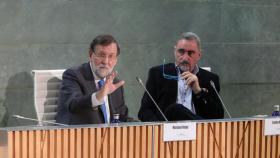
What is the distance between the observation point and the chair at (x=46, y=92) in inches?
204

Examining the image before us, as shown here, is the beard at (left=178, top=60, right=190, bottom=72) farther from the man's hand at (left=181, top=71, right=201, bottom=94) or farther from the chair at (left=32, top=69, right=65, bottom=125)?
the chair at (left=32, top=69, right=65, bottom=125)

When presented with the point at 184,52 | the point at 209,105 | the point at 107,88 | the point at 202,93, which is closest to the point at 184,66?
the point at 184,52

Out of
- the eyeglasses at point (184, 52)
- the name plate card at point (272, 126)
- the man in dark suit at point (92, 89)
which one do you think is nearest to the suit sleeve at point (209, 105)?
the eyeglasses at point (184, 52)

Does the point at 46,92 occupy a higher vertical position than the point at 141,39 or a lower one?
lower

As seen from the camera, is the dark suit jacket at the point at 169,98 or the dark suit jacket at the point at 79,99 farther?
the dark suit jacket at the point at 169,98

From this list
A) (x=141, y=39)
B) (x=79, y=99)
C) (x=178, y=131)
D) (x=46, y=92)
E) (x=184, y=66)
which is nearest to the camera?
(x=178, y=131)

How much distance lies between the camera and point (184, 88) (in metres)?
5.41

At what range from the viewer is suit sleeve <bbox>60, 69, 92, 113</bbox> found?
15.6 ft

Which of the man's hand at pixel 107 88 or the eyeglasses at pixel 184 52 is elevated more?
the eyeglasses at pixel 184 52

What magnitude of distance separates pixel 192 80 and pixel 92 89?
2.51ft

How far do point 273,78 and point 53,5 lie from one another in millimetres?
2479

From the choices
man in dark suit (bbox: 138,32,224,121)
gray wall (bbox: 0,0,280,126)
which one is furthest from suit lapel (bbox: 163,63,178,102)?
gray wall (bbox: 0,0,280,126)

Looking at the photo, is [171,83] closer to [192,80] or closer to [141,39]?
[192,80]

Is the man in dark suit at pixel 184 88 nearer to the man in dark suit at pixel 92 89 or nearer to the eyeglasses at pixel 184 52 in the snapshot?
the eyeglasses at pixel 184 52
